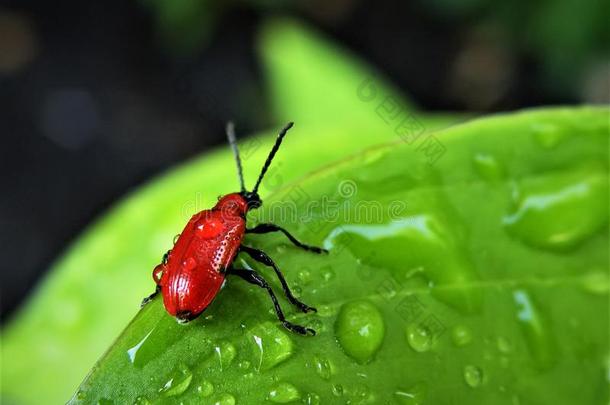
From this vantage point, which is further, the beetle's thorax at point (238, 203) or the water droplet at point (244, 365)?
the beetle's thorax at point (238, 203)

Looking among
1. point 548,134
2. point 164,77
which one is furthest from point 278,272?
point 164,77

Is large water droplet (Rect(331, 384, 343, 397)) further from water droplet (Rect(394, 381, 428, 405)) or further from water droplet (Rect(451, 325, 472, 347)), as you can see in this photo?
water droplet (Rect(451, 325, 472, 347))

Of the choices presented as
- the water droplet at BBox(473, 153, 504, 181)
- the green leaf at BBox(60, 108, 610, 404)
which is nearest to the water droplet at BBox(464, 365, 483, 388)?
the green leaf at BBox(60, 108, 610, 404)

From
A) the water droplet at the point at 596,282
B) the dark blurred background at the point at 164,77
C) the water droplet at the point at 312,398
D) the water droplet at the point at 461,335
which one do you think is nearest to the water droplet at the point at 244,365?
the water droplet at the point at 312,398

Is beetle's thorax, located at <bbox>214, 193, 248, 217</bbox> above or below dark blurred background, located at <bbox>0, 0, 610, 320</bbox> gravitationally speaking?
above

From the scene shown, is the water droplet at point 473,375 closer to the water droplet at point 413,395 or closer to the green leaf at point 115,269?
the water droplet at point 413,395

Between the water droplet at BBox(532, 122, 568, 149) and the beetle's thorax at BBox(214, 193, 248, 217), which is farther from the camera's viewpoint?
the beetle's thorax at BBox(214, 193, 248, 217)

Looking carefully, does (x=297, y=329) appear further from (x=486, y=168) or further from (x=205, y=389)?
(x=486, y=168)
